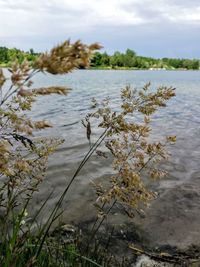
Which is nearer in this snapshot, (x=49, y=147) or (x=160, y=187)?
(x=49, y=147)

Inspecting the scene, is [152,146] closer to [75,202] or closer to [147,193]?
[147,193]

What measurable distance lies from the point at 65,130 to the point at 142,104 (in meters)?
19.6

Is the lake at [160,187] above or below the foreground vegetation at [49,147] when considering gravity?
below

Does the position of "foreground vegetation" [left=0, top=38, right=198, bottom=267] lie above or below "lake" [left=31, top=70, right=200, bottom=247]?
above

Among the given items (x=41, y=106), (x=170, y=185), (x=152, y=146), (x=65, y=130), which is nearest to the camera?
(x=152, y=146)

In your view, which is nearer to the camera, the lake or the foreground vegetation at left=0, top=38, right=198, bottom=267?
the foreground vegetation at left=0, top=38, right=198, bottom=267

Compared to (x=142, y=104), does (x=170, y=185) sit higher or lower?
lower

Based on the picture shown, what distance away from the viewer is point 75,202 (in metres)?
10.7

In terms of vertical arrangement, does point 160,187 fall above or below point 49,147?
below

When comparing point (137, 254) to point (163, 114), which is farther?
point (163, 114)

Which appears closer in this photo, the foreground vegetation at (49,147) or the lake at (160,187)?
the foreground vegetation at (49,147)

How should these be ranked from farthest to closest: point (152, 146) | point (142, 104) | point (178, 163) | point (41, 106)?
point (41, 106), point (178, 163), point (152, 146), point (142, 104)

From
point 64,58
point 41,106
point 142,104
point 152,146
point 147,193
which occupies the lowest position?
point 41,106

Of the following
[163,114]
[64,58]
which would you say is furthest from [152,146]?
[163,114]
